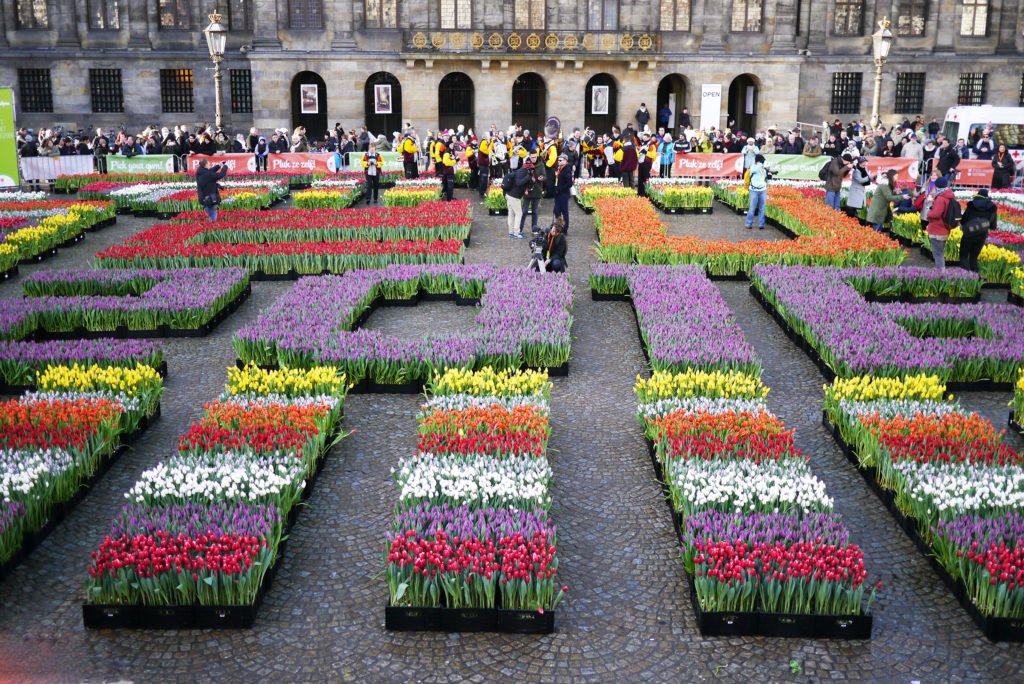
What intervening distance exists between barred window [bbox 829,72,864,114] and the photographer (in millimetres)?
35350

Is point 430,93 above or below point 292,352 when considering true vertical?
above

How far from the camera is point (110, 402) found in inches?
401

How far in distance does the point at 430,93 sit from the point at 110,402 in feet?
123

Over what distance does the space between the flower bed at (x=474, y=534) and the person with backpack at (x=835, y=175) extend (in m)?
16.4

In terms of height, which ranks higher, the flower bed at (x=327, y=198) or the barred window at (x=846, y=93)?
the barred window at (x=846, y=93)

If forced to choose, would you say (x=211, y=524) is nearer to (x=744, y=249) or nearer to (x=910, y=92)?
(x=744, y=249)

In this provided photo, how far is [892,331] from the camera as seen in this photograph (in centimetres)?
1286

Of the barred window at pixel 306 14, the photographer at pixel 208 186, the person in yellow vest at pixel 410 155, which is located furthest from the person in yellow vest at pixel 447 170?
the barred window at pixel 306 14

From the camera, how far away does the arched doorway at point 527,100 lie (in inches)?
2018

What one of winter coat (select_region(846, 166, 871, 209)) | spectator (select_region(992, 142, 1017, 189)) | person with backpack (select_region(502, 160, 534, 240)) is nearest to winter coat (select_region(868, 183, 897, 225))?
winter coat (select_region(846, 166, 871, 209))

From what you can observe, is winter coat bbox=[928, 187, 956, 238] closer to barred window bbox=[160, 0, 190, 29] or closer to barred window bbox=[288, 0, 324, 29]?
barred window bbox=[288, 0, 324, 29]

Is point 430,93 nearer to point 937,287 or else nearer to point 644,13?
point 644,13

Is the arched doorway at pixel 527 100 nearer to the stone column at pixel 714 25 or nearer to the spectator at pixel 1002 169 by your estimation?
the stone column at pixel 714 25

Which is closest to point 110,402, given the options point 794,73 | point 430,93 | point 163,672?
point 163,672
